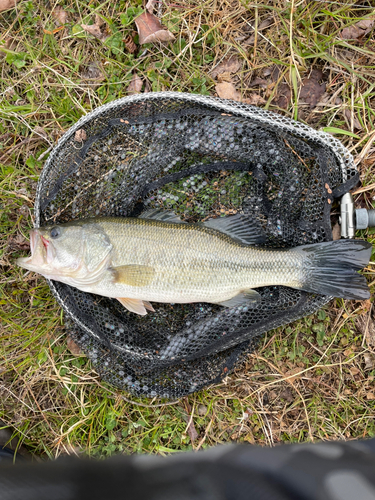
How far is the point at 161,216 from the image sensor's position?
9.00ft

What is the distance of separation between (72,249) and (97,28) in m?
2.06

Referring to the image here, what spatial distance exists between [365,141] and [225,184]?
1.29 metres

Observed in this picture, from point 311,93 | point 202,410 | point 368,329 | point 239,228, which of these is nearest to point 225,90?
point 311,93

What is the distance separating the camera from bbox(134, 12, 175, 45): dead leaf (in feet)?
9.86

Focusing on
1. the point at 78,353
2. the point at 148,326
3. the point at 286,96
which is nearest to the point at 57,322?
the point at 78,353

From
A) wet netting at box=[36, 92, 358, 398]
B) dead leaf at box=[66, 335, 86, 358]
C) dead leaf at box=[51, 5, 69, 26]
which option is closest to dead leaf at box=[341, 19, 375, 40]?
wet netting at box=[36, 92, 358, 398]

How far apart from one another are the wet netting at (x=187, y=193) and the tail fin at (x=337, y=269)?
14cm

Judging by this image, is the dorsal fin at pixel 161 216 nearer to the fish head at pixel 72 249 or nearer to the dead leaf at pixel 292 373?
the fish head at pixel 72 249

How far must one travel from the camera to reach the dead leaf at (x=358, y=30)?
9.65ft

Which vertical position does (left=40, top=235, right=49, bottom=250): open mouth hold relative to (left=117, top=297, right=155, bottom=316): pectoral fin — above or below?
above

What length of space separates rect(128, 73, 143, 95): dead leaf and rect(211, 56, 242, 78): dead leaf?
69cm

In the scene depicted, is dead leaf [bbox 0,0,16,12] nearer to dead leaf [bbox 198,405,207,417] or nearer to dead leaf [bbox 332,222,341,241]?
dead leaf [bbox 332,222,341,241]

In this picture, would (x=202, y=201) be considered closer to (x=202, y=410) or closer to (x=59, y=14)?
(x=202, y=410)

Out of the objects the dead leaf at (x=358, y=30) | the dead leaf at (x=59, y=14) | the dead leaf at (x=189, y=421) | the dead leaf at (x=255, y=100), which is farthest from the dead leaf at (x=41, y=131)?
the dead leaf at (x=358, y=30)
